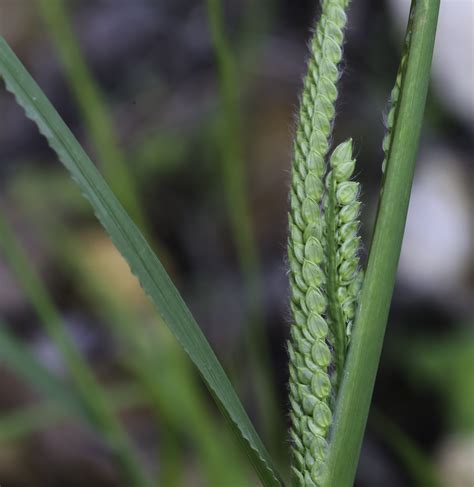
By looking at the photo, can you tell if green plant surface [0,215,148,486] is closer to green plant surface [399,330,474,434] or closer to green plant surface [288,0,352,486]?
green plant surface [288,0,352,486]

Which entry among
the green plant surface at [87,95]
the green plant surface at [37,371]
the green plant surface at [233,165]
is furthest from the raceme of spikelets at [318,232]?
the green plant surface at [87,95]

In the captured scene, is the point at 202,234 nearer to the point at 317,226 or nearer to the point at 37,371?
the point at 37,371

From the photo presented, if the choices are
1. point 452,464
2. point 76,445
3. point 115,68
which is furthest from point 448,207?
point 115,68

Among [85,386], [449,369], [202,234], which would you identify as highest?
[202,234]

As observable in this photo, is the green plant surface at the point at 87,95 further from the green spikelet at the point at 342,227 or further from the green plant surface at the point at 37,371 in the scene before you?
the green spikelet at the point at 342,227

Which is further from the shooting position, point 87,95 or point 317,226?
point 87,95

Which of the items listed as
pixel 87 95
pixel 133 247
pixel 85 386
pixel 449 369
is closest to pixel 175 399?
pixel 85 386

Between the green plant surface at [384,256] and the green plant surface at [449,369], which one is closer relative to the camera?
the green plant surface at [384,256]
